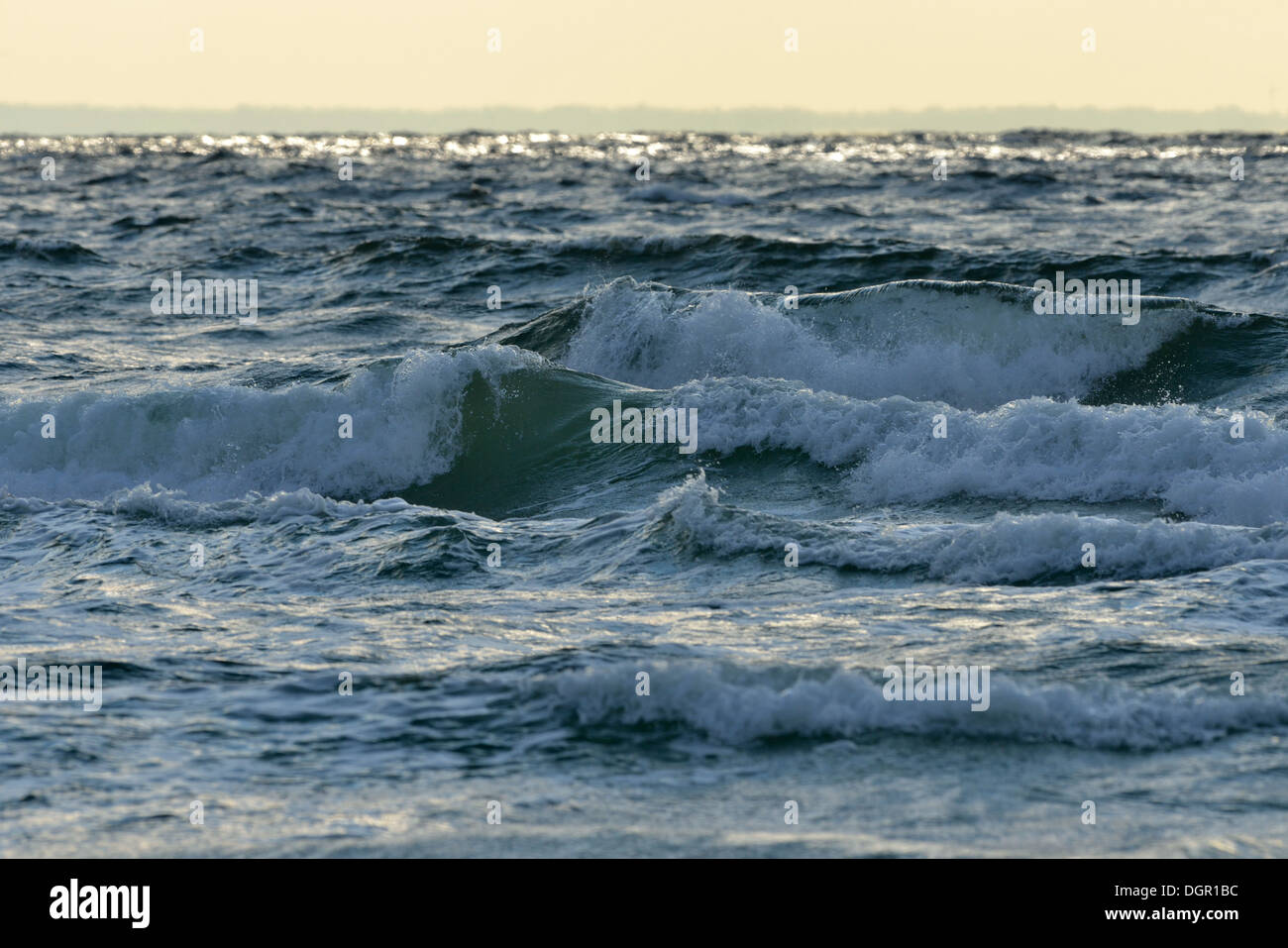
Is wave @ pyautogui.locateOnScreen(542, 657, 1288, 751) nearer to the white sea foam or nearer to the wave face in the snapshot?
the wave face

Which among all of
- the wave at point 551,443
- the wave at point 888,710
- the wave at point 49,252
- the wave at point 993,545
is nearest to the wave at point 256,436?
the wave at point 551,443

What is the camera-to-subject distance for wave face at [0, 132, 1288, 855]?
5465 mm

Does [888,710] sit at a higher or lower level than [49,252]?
lower

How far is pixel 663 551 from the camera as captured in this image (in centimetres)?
923

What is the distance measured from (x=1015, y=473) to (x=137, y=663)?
7.26 m

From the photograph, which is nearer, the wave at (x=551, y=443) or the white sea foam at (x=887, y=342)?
the wave at (x=551, y=443)

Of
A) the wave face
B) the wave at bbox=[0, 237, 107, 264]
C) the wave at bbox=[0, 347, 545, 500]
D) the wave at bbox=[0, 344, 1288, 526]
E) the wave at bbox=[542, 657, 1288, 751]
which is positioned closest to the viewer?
the wave face

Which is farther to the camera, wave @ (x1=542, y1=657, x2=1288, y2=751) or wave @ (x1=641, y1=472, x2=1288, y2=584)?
wave @ (x1=641, y1=472, x2=1288, y2=584)

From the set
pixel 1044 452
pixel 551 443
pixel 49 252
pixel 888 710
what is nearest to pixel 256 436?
pixel 551 443

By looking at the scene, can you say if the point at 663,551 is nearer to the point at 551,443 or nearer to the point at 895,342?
the point at 551,443

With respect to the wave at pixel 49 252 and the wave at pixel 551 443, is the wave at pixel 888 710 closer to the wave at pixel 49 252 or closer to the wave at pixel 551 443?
the wave at pixel 551 443

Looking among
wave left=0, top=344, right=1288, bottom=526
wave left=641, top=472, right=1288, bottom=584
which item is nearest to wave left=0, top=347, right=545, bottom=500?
wave left=0, top=344, right=1288, bottom=526

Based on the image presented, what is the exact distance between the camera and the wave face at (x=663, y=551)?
5465mm

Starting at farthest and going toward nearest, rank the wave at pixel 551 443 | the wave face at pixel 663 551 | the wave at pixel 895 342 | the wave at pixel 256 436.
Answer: the wave at pixel 895 342
the wave at pixel 256 436
the wave at pixel 551 443
the wave face at pixel 663 551
